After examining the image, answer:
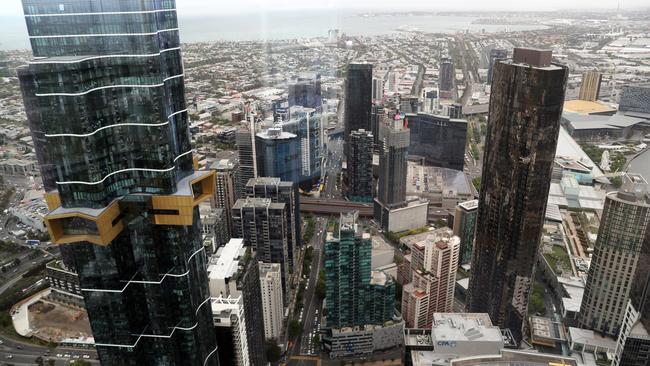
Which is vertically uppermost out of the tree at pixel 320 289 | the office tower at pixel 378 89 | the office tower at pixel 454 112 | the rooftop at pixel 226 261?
the office tower at pixel 378 89

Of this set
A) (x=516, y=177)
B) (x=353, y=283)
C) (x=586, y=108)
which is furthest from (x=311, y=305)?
(x=586, y=108)

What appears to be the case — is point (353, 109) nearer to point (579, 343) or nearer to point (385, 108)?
point (385, 108)

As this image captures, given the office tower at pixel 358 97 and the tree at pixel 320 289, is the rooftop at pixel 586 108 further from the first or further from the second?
the tree at pixel 320 289

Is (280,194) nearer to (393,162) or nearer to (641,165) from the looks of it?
(393,162)

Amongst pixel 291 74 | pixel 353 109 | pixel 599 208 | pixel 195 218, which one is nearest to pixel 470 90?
pixel 353 109

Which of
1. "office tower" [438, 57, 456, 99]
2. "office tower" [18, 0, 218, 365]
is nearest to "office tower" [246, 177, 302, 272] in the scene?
"office tower" [18, 0, 218, 365]

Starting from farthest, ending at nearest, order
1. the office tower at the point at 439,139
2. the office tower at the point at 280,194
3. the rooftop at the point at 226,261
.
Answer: the office tower at the point at 439,139 → the office tower at the point at 280,194 → the rooftop at the point at 226,261

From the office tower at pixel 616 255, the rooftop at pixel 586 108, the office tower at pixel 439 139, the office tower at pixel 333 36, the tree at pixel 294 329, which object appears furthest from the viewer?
the rooftop at pixel 586 108

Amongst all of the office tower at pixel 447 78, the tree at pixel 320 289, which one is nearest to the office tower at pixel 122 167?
the tree at pixel 320 289
